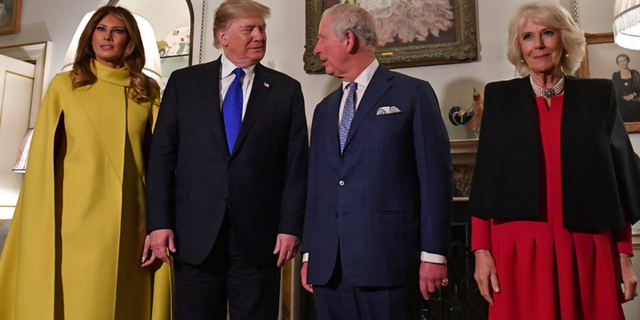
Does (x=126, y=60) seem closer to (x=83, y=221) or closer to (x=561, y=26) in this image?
(x=83, y=221)

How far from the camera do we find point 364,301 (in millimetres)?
1531

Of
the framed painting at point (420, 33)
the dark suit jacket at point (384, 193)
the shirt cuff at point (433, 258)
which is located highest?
the framed painting at point (420, 33)

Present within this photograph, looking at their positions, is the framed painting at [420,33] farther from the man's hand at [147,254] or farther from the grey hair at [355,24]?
the man's hand at [147,254]

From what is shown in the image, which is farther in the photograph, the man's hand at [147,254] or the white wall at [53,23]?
the white wall at [53,23]

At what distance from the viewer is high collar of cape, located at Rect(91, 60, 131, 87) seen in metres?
2.06

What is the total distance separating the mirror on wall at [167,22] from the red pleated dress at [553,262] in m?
3.34

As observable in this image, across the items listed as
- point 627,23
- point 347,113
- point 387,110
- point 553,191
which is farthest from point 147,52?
point 627,23

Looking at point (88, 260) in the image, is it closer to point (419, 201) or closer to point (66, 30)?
point (419, 201)

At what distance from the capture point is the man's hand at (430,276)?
4.89ft

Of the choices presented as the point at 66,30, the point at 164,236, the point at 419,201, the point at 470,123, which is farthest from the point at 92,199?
the point at 66,30

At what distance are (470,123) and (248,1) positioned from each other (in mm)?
1652

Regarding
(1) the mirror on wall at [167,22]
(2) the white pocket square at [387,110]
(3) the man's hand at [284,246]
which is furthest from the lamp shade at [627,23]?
(1) the mirror on wall at [167,22]

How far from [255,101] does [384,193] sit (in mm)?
632

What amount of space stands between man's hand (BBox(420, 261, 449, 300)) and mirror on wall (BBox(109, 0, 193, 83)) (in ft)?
10.8
